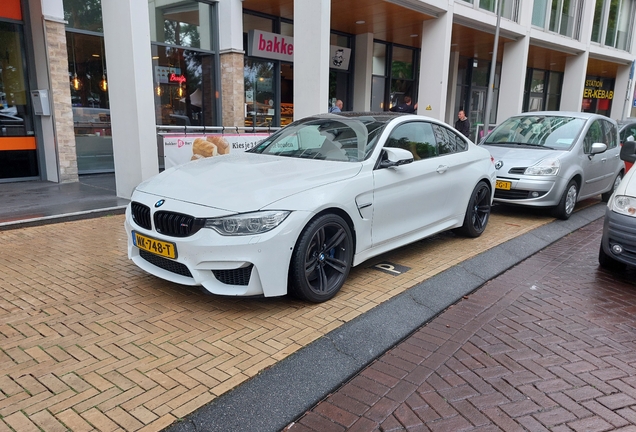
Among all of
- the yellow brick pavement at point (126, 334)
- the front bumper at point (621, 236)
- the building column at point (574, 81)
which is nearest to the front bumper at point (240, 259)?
the yellow brick pavement at point (126, 334)

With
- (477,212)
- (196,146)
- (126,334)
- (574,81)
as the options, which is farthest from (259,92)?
(574,81)

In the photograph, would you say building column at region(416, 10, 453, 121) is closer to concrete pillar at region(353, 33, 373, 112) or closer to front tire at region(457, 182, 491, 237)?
concrete pillar at region(353, 33, 373, 112)

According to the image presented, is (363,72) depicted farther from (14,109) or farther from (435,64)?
(14,109)

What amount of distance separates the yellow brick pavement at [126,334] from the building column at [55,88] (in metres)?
4.71

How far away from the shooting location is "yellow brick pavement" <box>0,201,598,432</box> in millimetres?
2623

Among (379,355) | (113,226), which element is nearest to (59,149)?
(113,226)

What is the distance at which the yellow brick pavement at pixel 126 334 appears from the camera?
8.61 ft

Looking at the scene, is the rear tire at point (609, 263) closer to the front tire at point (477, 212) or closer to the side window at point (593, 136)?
the front tire at point (477, 212)

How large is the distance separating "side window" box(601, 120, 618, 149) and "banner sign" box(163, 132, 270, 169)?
632cm

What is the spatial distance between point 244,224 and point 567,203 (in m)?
6.09

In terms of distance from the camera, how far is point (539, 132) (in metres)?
8.12

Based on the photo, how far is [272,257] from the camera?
139 inches

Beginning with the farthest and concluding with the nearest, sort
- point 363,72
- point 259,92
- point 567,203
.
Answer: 1. point 363,72
2. point 259,92
3. point 567,203

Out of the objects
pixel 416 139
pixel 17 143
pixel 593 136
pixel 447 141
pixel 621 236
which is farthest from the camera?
pixel 17 143
